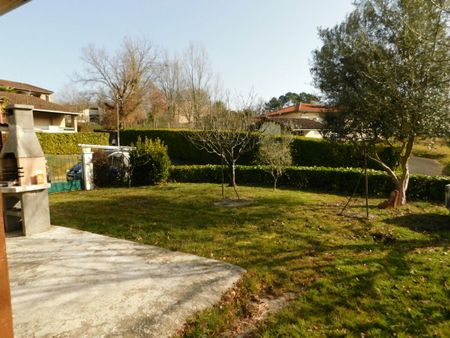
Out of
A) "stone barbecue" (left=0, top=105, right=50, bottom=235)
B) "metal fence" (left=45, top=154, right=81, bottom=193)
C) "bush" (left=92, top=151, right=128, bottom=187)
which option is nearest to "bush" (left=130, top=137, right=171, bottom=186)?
"bush" (left=92, top=151, right=128, bottom=187)

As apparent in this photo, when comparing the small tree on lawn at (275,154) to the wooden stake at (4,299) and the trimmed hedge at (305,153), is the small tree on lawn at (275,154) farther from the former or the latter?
Answer: the wooden stake at (4,299)

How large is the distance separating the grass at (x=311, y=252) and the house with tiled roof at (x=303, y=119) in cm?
341

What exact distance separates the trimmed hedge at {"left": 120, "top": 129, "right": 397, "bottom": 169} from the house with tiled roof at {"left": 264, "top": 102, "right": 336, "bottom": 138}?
123cm

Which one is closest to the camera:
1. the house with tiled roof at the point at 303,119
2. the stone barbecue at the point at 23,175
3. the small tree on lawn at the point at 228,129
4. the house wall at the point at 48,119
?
the stone barbecue at the point at 23,175

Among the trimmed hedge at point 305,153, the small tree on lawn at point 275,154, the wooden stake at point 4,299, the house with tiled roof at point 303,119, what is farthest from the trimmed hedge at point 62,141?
the wooden stake at point 4,299

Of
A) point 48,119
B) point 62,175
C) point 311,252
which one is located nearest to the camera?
point 311,252

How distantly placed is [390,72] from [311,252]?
5580mm

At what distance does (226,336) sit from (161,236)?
12.8 ft

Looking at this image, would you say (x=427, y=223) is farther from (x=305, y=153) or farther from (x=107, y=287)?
A: (x=305, y=153)

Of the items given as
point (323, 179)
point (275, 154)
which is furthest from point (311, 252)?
point (323, 179)

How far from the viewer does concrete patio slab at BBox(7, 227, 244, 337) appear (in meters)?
3.61

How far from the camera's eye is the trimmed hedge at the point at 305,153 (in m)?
16.4

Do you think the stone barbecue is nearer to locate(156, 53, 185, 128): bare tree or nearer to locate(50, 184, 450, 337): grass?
locate(50, 184, 450, 337): grass

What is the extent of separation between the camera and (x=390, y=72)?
8.16 metres
